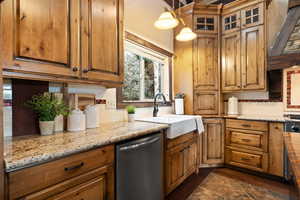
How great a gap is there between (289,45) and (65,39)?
2.78 metres

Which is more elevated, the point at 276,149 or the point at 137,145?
the point at 137,145

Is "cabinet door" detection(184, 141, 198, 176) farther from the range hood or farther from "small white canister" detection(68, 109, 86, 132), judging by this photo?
the range hood

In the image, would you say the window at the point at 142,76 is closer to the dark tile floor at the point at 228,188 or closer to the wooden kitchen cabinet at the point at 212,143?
the wooden kitchen cabinet at the point at 212,143

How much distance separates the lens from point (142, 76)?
8.56ft

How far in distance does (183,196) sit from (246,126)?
149cm

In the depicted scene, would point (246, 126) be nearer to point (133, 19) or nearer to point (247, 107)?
point (247, 107)

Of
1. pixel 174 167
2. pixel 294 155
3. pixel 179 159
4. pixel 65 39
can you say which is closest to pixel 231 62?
pixel 179 159

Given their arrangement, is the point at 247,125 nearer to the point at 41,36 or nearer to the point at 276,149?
the point at 276,149

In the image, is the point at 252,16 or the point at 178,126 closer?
the point at 178,126

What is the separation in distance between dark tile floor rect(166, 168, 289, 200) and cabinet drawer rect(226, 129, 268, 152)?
45cm

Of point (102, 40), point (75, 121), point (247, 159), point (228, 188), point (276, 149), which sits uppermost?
point (102, 40)

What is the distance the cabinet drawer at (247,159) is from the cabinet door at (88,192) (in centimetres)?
240

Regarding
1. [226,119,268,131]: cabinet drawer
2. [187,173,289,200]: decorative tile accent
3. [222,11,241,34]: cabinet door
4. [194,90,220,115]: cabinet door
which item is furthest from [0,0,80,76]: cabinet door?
[222,11,241,34]: cabinet door

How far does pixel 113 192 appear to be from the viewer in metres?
1.18
